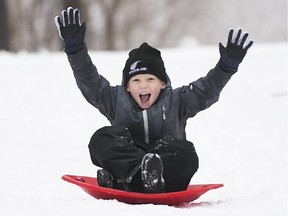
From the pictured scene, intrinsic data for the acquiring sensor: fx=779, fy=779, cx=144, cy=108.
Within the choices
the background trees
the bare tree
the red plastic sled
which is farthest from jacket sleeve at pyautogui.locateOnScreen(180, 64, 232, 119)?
the background trees

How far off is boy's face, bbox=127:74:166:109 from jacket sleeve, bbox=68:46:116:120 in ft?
0.46

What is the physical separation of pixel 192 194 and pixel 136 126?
552 millimetres

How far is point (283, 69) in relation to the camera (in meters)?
11.2

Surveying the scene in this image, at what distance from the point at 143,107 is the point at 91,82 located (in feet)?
1.17

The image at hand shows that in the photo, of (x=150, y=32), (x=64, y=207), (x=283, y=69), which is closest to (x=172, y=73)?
(x=283, y=69)

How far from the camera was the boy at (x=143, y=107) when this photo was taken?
4316 mm

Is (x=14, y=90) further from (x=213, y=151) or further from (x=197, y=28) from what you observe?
(x=197, y=28)

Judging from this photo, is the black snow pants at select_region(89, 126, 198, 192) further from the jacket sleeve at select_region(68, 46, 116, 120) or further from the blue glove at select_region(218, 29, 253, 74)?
the blue glove at select_region(218, 29, 253, 74)

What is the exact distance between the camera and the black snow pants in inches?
168

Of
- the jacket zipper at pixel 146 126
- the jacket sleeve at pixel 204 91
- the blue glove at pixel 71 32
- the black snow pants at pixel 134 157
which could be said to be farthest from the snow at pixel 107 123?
the blue glove at pixel 71 32

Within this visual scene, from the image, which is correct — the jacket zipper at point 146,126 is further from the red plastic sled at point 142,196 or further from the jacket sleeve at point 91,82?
the red plastic sled at point 142,196

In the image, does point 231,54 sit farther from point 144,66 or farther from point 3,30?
point 3,30

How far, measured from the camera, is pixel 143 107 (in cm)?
459

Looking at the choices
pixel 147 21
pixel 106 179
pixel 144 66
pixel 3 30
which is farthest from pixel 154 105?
pixel 147 21
